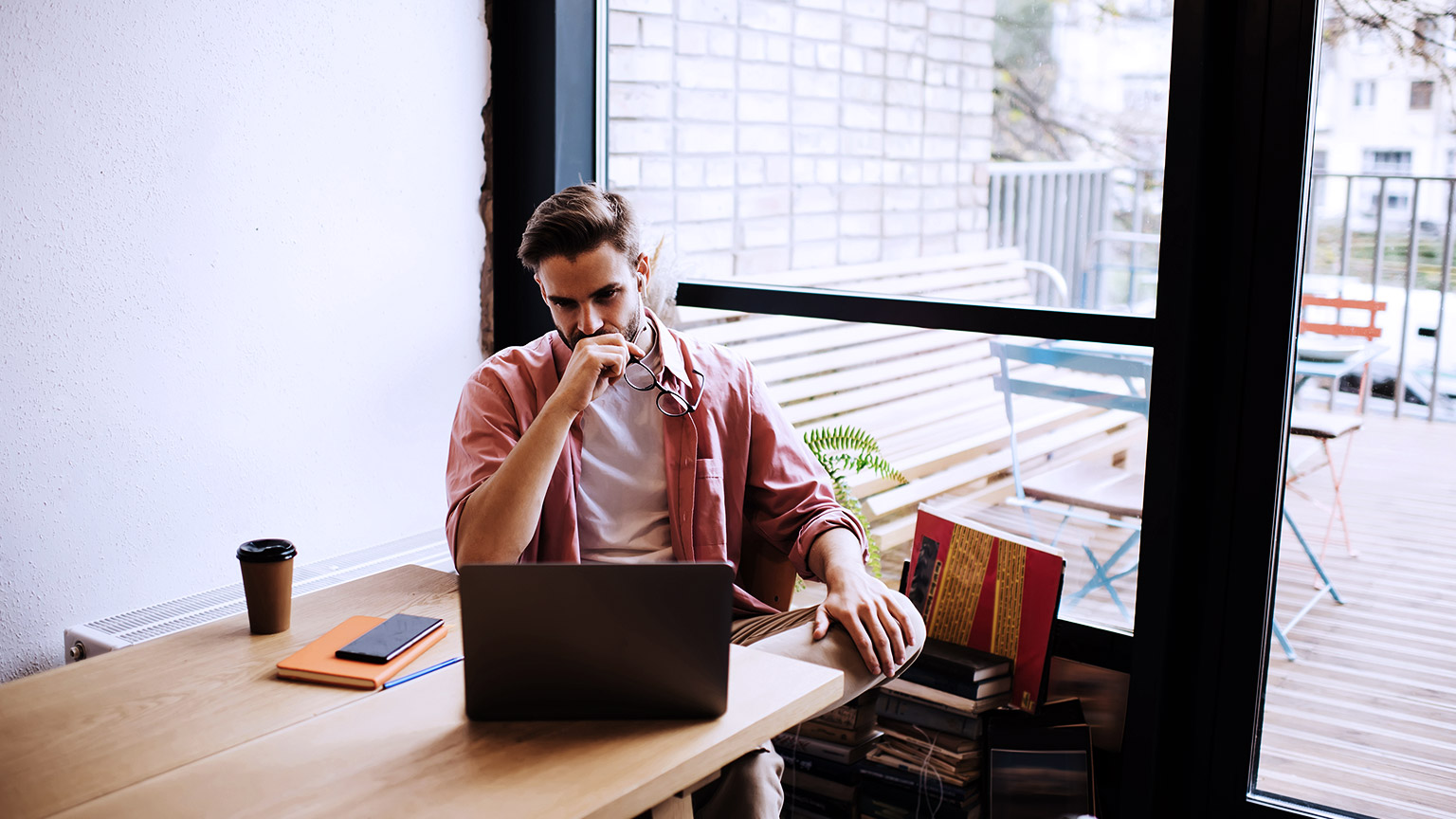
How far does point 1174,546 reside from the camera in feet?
6.60

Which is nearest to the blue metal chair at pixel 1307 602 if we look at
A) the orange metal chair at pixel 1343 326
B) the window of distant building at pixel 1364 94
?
the orange metal chair at pixel 1343 326

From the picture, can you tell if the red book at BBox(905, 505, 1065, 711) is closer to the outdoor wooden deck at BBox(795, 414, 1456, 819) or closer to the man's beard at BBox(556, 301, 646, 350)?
the outdoor wooden deck at BBox(795, 414, 1456, 819)

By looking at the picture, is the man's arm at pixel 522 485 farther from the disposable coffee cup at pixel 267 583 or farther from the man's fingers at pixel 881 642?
the man's fingers at pixel 881 642

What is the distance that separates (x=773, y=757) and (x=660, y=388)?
641 millimetres

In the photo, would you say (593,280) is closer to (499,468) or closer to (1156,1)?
(499,468)

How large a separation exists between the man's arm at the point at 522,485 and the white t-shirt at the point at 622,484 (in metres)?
0.17

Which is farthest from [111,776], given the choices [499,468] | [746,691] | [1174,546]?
[1174,546]

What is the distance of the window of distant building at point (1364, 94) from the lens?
1883 millimetres

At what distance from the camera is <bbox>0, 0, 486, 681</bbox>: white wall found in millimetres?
1998

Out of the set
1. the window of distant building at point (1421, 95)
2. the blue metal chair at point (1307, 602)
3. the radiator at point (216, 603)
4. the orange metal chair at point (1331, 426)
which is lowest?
the radiator at point (216, 603)

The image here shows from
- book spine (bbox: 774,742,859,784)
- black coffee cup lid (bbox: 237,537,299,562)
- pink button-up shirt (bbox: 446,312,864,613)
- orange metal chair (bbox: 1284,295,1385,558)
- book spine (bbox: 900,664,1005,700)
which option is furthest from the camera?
book spine (bbox: 774,742,859,784)

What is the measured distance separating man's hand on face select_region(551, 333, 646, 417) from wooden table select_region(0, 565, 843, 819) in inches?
18.4

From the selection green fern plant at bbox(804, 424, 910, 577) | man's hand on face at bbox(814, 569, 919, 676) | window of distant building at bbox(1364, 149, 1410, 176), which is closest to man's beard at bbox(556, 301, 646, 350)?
man's hand on face at bbox(814, 569, 919, 676)

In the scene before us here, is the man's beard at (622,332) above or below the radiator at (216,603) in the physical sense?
above
